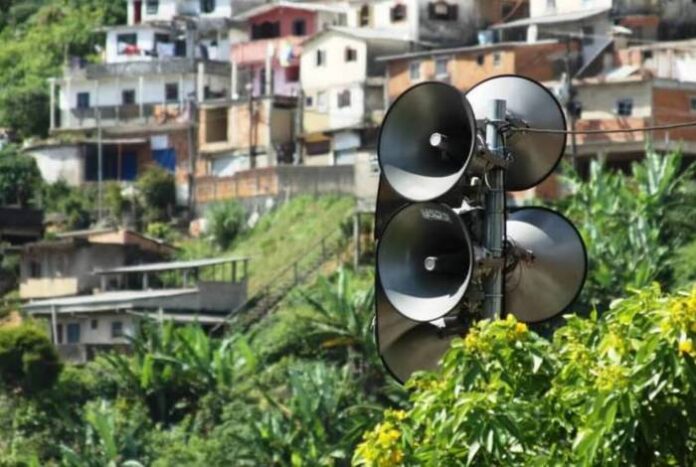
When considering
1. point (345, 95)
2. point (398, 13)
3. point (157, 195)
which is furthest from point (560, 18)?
point (157, 195)

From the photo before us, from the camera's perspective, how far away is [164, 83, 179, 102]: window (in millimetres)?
70188

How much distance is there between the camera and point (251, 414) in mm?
43938

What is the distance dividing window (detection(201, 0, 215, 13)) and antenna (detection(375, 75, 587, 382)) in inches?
2375

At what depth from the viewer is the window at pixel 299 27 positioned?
228ft

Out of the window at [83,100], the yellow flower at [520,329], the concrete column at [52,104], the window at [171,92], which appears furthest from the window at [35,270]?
the yellow flower at [520,329]

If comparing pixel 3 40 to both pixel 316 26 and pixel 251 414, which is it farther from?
pixel 251 414

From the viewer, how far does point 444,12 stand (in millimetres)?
63781

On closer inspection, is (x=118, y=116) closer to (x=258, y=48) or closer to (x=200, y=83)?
(x=200, y=83)

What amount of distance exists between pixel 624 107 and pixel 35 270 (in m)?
13.6

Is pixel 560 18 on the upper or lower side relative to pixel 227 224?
upper

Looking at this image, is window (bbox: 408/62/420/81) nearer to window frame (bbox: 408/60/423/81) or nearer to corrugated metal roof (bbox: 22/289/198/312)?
window frame (bbox: 408/60/423/81)

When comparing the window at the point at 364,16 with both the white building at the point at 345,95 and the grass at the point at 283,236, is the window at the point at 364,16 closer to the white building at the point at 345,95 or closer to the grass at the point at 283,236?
the white building at the point at 345,95

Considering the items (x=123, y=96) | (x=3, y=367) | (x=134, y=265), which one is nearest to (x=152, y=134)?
(x=123, y=96)

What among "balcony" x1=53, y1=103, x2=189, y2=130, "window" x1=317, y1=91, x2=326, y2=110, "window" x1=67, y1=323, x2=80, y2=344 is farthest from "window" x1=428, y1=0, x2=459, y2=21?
"window" x1=67, y1=323, x2=80, y2=344
